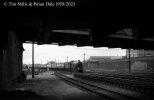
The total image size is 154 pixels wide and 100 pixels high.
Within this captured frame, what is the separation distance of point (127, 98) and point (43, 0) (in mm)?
8097

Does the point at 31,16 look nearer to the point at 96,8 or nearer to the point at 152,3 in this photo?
the point at 96,8

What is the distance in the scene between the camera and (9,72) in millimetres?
26547

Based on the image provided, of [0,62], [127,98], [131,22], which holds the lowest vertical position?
[127,98]

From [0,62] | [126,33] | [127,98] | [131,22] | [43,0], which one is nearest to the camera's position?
[43,0]

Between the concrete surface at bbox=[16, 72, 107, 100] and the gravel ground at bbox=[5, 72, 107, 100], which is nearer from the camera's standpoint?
the gravel ground at bbox=[5, 72, 107, 100]

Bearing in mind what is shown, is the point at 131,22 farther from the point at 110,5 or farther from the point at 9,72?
the point at 9,72

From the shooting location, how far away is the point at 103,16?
55.9 ft

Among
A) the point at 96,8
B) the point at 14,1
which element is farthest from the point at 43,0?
the point at 96,8

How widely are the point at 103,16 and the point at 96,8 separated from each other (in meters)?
1.57

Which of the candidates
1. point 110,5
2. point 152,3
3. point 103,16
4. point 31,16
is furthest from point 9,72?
point 152,3

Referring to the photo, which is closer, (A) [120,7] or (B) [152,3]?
(B) [152,3]

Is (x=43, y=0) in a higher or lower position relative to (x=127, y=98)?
higher

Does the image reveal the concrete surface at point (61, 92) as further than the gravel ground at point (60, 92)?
Yes

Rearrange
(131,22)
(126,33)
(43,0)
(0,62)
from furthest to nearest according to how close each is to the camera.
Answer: (126,33), (0,62), (131,22), (43,0)
